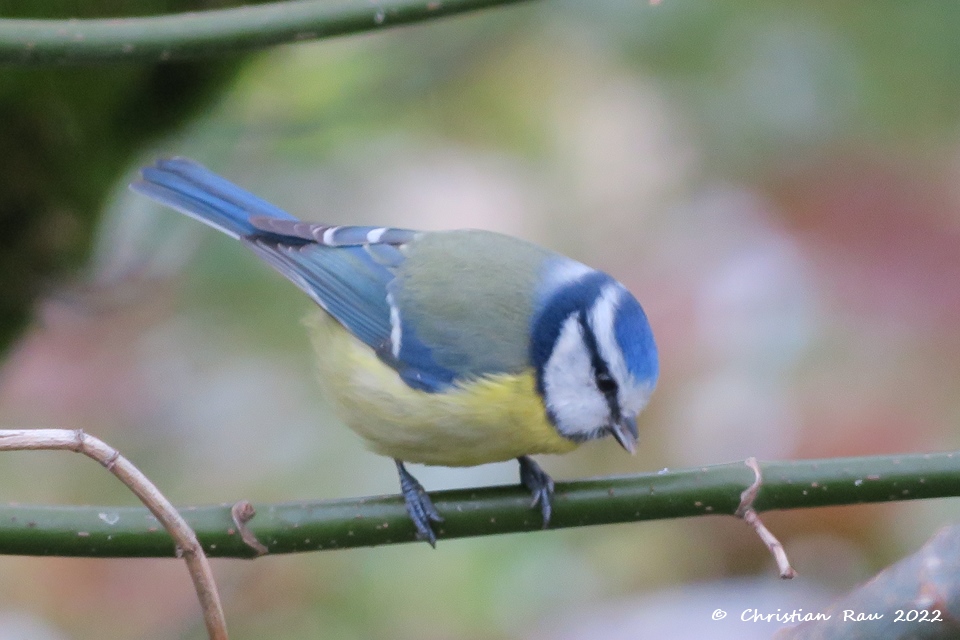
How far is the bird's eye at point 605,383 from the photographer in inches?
56.1

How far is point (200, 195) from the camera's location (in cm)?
181

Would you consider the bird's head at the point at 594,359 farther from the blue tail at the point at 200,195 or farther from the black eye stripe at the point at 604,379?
the blue tail at the point at 200,195

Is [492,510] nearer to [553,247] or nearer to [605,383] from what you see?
[605,383]

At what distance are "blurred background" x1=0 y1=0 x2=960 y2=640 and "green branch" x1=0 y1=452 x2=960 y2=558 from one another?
0.78 m

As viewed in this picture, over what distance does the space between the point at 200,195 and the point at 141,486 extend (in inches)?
38.2

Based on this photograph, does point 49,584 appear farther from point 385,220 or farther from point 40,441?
point 40,441

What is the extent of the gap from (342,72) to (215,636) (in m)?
1.78

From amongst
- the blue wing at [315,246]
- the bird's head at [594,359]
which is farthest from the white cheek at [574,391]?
the blue wing at [315,246]

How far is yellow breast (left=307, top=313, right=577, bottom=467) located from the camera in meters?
1.42

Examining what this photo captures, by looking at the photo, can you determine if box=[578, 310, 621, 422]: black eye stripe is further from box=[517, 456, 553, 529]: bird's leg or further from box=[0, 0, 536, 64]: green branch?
box=[0, 0, 536, 64]: green branch

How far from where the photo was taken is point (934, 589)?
0.69 meters

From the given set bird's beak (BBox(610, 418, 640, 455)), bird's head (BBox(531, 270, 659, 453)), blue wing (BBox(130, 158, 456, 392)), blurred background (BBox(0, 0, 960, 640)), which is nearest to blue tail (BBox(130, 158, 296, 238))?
blue wing (BBox(130, 158, 456, 392))

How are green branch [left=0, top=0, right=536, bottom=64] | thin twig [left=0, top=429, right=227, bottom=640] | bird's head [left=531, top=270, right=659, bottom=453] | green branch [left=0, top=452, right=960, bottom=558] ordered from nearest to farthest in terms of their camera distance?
thin twig [left=0, top=429, right=227, bottom=640] < green branch [left=0, top=452, right=960, bottom=558] < green branch [left=0, top=0, right=536, bottom=64] < bird's head [left=531, top=270, right=659, bottom=453]

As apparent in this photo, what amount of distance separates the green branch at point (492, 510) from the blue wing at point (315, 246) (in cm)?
45
